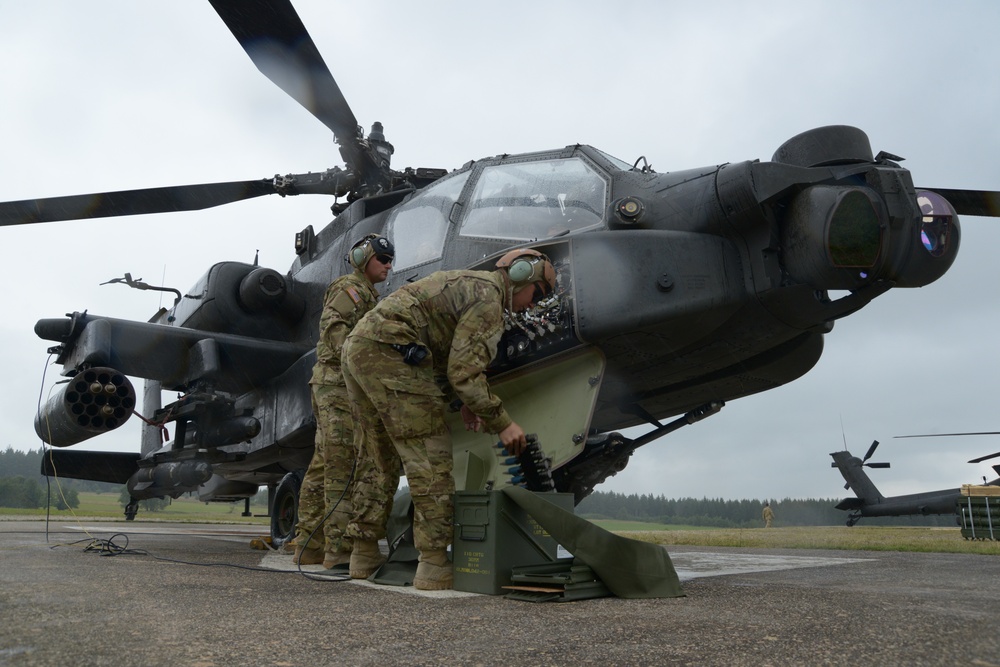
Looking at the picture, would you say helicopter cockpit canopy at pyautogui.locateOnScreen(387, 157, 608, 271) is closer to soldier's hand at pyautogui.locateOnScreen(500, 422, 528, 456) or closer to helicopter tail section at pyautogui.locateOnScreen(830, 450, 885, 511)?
soldier's hand at pyautogui.locateOnScreen(500, 422, 528, 456)

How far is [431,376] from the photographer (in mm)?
3746

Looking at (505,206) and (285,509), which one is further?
(285,509)

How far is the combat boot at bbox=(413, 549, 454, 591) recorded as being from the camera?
3.47 meters

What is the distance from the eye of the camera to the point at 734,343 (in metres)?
4.34

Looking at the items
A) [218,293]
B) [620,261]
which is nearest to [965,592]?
[620,261]

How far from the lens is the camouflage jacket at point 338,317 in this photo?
4742 mm

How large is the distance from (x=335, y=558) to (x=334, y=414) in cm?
89

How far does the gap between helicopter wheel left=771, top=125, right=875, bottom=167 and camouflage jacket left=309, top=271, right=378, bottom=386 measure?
2668mm

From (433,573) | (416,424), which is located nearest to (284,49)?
(416,424)

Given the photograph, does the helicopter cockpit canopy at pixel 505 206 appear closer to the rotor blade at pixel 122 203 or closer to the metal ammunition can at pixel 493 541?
the metal ammunition can at pixel 493 541

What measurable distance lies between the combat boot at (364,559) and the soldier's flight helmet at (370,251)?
183cm

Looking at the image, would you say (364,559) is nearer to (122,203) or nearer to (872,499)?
(122,203)

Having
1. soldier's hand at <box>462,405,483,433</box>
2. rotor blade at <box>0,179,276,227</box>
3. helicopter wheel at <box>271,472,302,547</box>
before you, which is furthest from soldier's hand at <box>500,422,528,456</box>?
rotor blade at <box>0,179,276,227</box>

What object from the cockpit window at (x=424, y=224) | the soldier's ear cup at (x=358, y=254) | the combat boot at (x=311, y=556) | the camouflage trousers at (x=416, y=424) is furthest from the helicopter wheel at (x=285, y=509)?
the camouflage trousers at (x=416, y=424)
